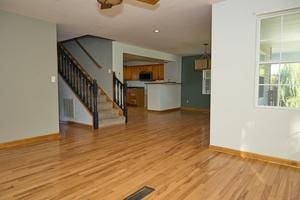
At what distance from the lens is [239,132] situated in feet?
10.6

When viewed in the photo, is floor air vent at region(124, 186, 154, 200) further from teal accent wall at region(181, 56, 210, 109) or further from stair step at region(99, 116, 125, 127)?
teal accent wall at region(181, 56, 210, 109)

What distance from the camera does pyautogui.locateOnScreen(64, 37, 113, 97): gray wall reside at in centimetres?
630

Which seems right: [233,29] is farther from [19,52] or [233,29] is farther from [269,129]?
[19,52]

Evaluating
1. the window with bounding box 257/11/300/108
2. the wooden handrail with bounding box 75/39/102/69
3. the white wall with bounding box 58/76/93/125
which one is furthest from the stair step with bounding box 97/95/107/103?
the window with bounding box 257/11/300/108

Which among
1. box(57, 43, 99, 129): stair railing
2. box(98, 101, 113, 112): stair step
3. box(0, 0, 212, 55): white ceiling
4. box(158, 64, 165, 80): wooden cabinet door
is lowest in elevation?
box(98, 101, 113, 112): stair step

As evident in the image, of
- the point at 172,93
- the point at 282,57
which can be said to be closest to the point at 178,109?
the point at 172,93

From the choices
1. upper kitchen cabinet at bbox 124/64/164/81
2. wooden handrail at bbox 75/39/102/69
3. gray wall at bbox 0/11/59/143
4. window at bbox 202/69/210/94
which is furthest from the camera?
upper kitchen cabinet at bbox 124/64/164/81

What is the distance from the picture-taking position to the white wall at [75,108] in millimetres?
5359

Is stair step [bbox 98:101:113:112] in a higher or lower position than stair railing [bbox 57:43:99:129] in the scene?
lower

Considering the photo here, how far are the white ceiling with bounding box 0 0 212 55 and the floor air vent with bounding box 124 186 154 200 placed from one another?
104 inches

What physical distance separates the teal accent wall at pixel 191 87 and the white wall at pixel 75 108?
4959mm

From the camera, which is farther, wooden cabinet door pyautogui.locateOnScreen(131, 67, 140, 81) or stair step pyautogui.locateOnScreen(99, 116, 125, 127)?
wooden cabinet door pyautogui.locateOnScreen(131, 67, 140, 81)

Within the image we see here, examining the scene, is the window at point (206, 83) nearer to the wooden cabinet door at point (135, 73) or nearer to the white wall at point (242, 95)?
the wooden cabinet door at point (135, 73)

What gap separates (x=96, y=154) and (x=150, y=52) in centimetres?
508
